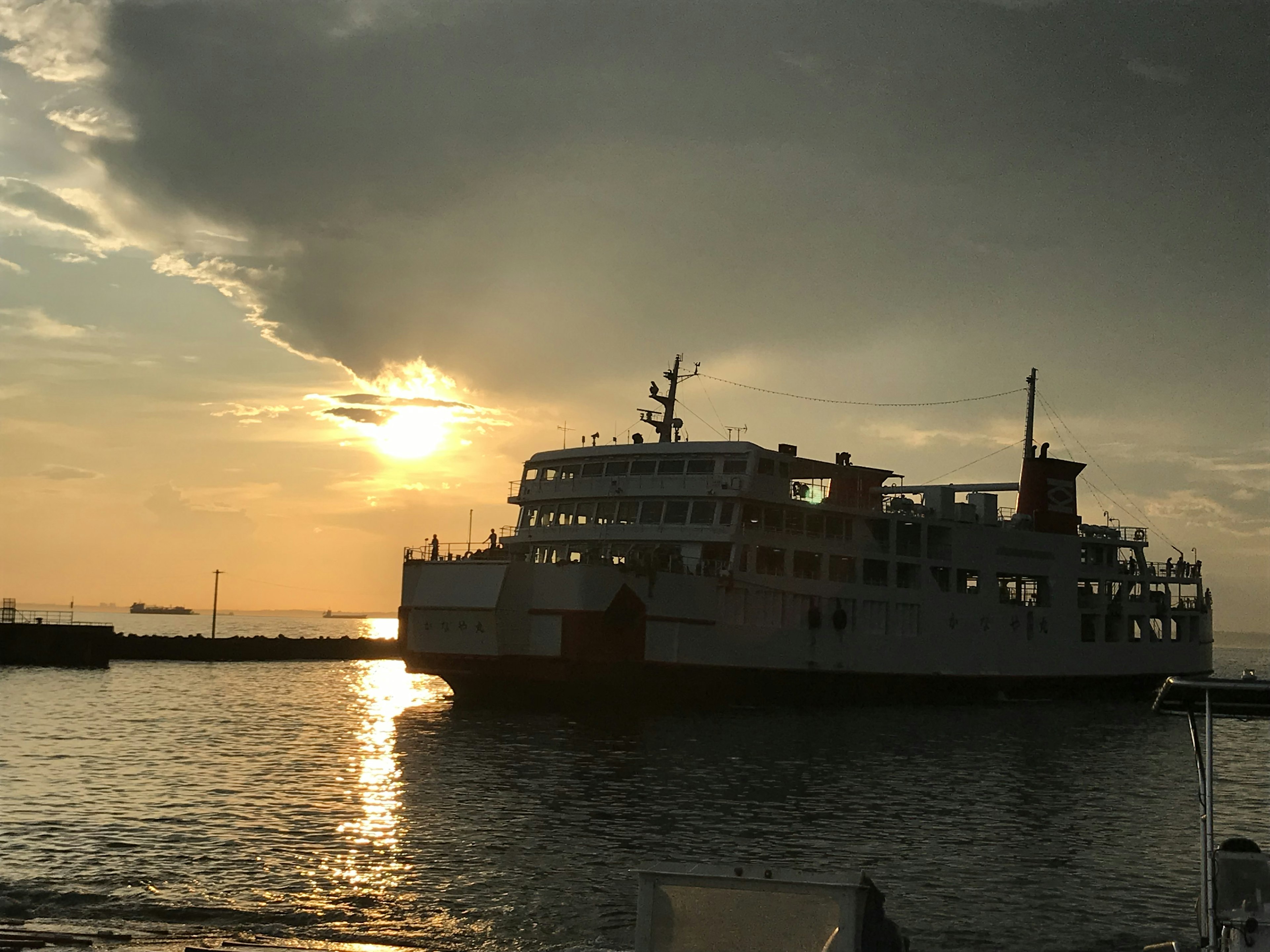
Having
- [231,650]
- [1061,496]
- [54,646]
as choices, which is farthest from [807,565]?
[231,650]

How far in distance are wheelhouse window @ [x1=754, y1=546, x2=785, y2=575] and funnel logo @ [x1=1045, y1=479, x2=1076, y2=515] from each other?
18.6 metres

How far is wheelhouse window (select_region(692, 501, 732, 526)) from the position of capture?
42.0 m

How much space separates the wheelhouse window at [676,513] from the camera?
42.5m

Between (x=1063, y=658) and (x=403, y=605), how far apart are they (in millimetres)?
31870

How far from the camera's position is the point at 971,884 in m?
17.3

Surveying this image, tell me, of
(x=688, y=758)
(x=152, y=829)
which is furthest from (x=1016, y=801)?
(x=152, y=829)

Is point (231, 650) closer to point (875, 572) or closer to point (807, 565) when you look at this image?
point (807, 565)

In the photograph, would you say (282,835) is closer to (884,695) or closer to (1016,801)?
(1016,801)

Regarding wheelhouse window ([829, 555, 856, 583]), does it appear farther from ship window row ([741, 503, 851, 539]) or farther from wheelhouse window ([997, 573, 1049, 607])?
wheelhouse window ([997, 573, 1049, 607])

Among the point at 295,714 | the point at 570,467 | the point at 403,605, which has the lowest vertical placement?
the point at 295,714

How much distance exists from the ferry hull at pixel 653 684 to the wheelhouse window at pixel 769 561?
3659 millimetres

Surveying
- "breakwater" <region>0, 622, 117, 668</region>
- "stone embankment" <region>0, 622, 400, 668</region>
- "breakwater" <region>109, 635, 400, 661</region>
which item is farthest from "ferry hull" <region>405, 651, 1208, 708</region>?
"breakwater" <region>109, 635, 400, 661</region>

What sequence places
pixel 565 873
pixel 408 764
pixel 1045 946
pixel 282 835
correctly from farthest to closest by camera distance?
1. pixel 408 764
2. pixel 282 835
3. pixel 565 873
4. pixel 1045 946

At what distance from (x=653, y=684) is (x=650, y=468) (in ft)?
29.4
